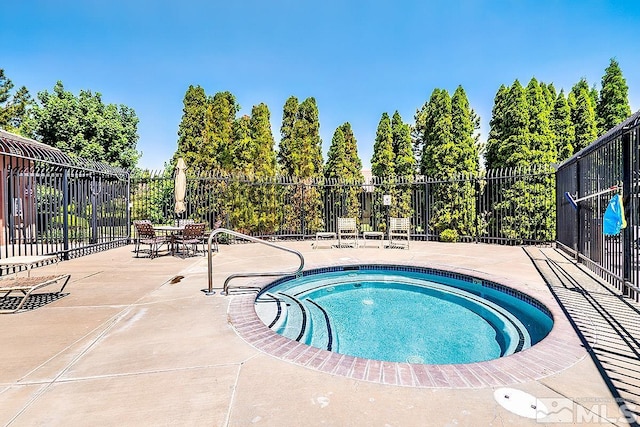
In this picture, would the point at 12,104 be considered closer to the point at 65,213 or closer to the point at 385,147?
the point at 65,213

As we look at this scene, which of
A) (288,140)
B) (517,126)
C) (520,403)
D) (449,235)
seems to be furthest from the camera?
(288,140)

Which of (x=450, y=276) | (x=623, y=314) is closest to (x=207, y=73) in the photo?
(x=450, y=276)

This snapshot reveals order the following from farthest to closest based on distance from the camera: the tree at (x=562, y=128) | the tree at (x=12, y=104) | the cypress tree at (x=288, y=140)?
the tree at (x=12, y=104)
the cypress tree at (x=288, y=140)
the tree at (x=562, y=128)

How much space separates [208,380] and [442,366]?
189 centimetres

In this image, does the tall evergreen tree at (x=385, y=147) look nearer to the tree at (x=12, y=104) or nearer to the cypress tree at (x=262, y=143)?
the cypress tree at (x=262, y=143)

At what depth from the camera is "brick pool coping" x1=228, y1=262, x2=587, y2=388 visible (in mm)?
2365

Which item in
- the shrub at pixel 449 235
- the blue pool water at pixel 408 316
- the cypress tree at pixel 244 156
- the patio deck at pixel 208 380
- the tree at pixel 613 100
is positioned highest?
the tree at pixel 613 100

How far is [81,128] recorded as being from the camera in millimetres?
→ 17094

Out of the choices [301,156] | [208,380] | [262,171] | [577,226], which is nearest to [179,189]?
[262,171]

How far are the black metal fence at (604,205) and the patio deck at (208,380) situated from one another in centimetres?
109

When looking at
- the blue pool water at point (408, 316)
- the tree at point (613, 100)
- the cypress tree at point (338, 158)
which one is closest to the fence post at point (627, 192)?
the blue pool water at point (408, 316)

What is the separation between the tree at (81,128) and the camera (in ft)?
54.6

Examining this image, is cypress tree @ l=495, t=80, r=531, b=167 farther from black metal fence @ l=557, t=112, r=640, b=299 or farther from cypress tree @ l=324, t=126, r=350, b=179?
cypress tree @ l=324, t=126, r=350, b=179

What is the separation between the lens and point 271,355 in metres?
2.82
